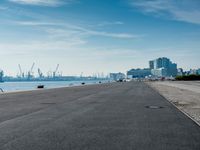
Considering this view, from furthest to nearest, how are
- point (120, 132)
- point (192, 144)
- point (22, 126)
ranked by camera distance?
point (22, 126), point (120, 132), point (192, 144)

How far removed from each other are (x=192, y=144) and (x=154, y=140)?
1.16 m

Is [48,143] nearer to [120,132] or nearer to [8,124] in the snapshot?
[120,132]

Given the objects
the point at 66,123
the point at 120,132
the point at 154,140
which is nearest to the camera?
the point at 154,140

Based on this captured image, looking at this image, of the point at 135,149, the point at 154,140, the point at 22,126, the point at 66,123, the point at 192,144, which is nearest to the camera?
the point at 135,149

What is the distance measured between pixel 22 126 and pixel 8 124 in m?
0.98

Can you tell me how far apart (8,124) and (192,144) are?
7742mm

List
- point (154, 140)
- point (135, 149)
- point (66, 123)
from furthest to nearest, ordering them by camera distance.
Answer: point (66, 123) < point (154, 140) < point (135, 149)

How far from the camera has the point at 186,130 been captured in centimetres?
1238

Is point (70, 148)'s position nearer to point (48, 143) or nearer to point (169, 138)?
point (48, 143)

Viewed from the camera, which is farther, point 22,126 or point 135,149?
point 22,126

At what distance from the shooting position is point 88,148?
29.4 feet

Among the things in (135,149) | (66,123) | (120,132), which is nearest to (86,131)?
(120,132)

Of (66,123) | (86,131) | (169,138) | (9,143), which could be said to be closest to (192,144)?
(169,138)

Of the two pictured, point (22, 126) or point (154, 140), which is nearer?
point (154, 140)
